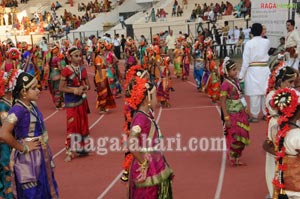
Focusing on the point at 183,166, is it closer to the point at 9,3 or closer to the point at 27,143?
the point at 27,143

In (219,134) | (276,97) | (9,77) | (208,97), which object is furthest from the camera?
(208,97)

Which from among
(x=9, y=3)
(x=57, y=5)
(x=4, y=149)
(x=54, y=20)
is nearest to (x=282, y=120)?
(x=4, y=149)

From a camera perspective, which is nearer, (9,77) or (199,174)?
(9,77)

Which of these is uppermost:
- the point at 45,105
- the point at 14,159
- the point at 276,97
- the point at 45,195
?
the point at 276,97

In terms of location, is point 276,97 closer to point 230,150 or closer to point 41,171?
point 41,171

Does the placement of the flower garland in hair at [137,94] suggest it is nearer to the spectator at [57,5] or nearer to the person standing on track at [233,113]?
the person standing on track at [233,113]

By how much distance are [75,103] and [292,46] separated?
5.58 metres

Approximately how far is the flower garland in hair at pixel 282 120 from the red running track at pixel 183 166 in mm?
2614

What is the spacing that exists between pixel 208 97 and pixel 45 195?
11110mm

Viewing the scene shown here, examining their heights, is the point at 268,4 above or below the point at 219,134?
above

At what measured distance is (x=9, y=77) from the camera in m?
6.28

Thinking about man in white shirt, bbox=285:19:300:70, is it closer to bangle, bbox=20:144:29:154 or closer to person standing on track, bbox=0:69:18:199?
person standing on track, bbox=0:69:18:199

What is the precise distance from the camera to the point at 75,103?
980 centimetres

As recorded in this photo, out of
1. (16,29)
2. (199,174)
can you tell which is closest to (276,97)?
(199,174)
